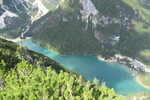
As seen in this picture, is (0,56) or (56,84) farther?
(0,56)

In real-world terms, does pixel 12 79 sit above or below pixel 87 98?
below

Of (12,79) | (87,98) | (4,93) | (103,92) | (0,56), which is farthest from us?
(0,56)

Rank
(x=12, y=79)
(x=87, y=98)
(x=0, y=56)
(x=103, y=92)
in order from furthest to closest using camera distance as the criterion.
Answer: (x=0, y=56), (x=103, y=92), (x=12, y=79), (x=87, y=98)

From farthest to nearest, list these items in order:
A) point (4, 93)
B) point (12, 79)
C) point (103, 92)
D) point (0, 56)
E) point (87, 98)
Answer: point (0, 56) → point (103, 92) → point (12, 79) → point (87, 98) → point (4, 93)

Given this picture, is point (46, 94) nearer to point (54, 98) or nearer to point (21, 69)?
point (54, 98)

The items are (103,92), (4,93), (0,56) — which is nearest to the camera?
(4,93)

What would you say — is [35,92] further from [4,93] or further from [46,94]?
[4,93]

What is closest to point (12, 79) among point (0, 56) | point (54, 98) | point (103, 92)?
point (54, 98)

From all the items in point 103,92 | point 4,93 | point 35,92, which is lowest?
point 4,93

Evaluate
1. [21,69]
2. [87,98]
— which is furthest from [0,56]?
[87,98]
